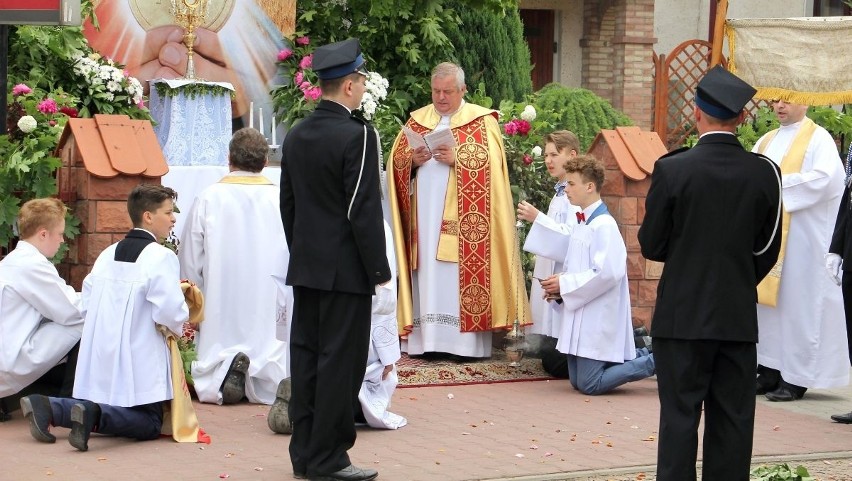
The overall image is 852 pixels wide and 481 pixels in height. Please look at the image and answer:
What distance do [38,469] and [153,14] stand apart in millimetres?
6859

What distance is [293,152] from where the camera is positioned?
6.14 m

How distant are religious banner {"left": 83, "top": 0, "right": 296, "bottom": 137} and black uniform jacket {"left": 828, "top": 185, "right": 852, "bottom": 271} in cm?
622

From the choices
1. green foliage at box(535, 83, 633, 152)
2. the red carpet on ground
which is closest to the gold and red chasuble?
the red carpet on ground

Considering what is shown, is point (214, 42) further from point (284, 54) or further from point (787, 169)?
point (787, 169)

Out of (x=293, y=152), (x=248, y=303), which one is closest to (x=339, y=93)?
(x=293, y=152)

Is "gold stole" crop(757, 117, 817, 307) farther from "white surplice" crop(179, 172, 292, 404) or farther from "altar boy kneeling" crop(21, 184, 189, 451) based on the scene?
"altar boy kneeling" crop(21, 184, 189, 451)

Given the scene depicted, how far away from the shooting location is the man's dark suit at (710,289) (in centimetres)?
536

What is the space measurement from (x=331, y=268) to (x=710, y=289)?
161 centimetres

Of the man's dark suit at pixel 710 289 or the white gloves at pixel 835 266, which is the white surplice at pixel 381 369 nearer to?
the man's dark suit at pixel 710 289

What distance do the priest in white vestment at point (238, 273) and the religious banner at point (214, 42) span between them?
173 inches

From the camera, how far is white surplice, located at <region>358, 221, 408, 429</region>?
281 inches

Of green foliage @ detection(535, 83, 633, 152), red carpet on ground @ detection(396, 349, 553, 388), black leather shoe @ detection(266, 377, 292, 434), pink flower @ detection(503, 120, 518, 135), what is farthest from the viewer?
green foliage @ detection(535, 83, 633, 152)

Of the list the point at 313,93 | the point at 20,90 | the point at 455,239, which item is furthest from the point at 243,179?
the point at 313,93

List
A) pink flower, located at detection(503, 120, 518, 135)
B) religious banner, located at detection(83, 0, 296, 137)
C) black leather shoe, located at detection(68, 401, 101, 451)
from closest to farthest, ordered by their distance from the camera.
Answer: black leather shoe, located at detection(68, 401, 101, 451)
pink flower, located at detection(503, 120, 518, 135)
religious banner, located at detection(83, 0, 296, 137)
